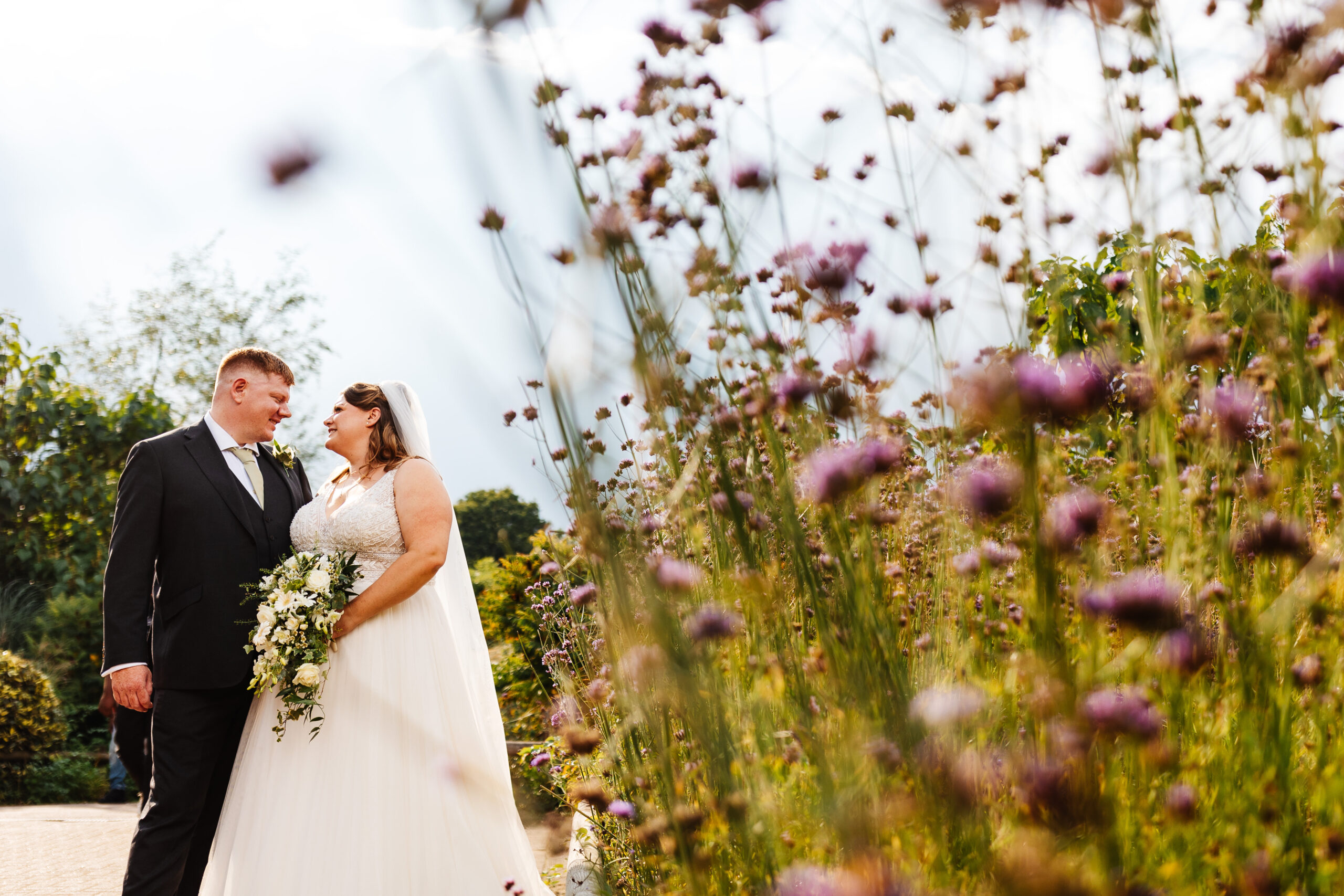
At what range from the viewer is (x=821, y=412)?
48.0 inches

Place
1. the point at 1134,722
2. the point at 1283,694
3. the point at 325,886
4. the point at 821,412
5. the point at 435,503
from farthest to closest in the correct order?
the point at 435,503
the point at 325,886
the point at 821,412
the point at 1283,694
the point at 1134,722

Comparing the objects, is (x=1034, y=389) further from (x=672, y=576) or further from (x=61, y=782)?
(x=61, y=782)

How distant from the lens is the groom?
2.39m

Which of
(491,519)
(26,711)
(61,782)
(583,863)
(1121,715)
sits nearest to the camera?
(1121,715)

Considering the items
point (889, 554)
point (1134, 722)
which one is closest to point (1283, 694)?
point (1134, 722)

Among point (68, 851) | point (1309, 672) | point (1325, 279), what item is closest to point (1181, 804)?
point (1309, 672)

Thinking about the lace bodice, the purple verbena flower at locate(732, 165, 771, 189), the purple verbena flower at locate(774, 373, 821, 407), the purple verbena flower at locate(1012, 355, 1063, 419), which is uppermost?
the purple verbena flower at locate(732, 165, 771, 189)

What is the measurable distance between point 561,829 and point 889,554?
4.26 feet

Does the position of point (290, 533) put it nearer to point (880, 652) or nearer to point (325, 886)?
point (325, 886)

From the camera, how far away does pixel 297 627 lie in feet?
7.73

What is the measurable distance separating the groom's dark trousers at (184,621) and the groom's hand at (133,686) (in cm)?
3

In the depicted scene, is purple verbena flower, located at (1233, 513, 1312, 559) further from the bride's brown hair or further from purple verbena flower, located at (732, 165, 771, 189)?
the bride's brown hair

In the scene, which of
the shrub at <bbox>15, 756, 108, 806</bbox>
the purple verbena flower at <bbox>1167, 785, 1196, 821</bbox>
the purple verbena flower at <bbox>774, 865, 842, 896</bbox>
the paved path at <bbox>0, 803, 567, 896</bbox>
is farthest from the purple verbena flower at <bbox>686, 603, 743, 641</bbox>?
the shrub at <bbox>15, 756, 108, 806</bbox>

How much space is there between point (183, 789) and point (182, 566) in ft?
2.13
